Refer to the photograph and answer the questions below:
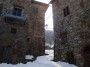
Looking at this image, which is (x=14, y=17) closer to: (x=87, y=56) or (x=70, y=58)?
(x=70, y=58)

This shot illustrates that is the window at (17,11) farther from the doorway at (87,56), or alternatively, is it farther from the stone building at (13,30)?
the doorway at (87,56)

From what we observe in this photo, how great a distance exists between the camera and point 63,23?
12.4 meters

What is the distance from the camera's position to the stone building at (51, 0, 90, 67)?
9562 mm

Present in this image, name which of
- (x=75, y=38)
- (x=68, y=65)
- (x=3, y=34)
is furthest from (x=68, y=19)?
(x=3, y=34)

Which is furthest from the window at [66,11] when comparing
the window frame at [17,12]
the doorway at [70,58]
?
the window frame at [17,12]

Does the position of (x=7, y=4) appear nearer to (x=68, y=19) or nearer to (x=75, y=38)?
(x=68, y=19)

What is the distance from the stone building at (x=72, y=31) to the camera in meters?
9.56

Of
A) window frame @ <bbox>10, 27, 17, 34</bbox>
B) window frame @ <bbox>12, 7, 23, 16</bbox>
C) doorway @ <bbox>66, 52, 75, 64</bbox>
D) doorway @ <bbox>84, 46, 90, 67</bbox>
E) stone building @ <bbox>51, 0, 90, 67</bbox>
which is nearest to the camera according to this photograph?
doorway @ <bbox>84, 46, 90, 67</bbox>

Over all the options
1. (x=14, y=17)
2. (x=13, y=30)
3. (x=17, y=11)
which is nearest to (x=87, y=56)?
(x=13, y=30)

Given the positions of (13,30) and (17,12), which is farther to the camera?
(17,12)

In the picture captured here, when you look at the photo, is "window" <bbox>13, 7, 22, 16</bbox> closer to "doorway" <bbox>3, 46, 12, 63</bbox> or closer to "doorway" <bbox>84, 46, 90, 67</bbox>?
"doorway" <bbox>3, 46, 12, 63</bbox>

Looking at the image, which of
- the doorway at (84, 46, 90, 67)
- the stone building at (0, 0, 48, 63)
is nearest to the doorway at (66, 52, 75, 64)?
the doorway at (84, 46, 90, 67)

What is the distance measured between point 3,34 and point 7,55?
2.45 m

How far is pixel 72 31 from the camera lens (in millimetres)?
11023
